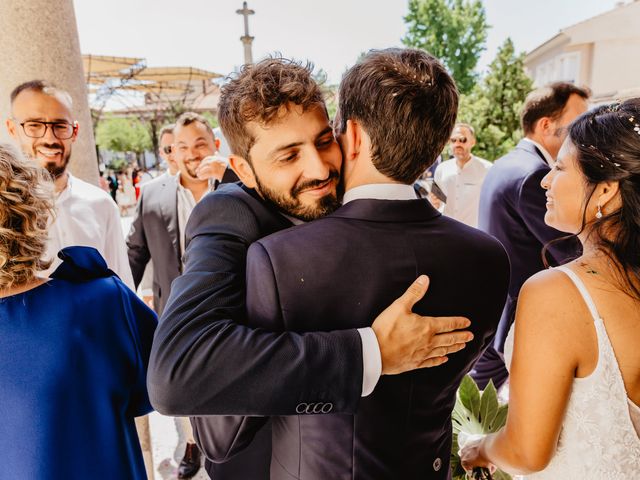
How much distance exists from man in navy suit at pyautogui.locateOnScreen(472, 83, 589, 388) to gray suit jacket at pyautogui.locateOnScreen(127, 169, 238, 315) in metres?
2.45

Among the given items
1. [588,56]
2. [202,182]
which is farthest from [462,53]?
[202,182]

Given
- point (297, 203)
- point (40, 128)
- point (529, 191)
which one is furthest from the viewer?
point (529, 191)

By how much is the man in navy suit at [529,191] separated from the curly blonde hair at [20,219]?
2.92 meters

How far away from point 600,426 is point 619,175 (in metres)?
0.77

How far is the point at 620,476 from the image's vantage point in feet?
4.67

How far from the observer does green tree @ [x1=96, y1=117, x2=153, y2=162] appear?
40875 millimetres

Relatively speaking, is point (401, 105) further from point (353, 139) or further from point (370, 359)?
point (370, 359)

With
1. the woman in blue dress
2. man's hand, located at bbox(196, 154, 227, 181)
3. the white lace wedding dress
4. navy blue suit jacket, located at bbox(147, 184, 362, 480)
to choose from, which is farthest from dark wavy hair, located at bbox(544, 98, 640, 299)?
man's hand, located at bbox(196, 154, 227, 181)

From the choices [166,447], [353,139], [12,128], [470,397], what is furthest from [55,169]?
[166,447]

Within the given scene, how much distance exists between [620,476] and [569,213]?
847mm

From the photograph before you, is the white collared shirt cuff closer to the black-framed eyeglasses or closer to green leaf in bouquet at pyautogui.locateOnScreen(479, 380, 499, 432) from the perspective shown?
green leaf in bouquet at pyautogui.locateOnScreen(479, 380, 499, 432)

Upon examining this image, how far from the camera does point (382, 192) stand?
3.91 feet

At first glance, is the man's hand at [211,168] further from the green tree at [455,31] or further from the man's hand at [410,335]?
the green tree at [455,31]

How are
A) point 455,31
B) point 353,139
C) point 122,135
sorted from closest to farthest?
point 353,139, point 455,31, point 122,135
